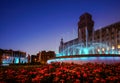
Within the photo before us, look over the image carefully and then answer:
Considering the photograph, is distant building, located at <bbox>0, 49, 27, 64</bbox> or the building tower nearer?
distant building, located at <bbox>0, 49, 27, 64</bbox>

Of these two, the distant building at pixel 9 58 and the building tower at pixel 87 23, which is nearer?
the distant building at pixel 9 58

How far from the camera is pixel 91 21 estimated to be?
3910 inches

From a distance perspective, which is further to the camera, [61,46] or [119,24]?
[61,46]

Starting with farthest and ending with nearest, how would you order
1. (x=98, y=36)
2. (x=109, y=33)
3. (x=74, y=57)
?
(x=98, y=36)
(x=109, y=33)
(x=74, y=57)

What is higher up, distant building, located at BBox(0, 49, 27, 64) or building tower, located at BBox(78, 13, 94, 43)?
building tower, located at BBox(78, 13, 94, 43)

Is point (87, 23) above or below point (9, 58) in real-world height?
above

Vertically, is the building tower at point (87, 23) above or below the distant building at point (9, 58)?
above

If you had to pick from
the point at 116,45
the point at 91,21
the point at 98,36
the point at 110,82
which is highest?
the point at 91,21

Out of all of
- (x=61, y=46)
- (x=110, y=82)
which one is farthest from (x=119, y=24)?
(x=110, y=82)

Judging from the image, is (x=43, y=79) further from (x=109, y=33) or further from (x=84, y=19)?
(x=84, y=19)

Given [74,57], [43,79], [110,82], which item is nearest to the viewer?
[110,82]

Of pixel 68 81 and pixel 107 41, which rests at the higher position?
pixel 107 41

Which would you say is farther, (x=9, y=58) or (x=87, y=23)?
(x=87, y=23)

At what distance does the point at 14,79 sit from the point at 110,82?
3.59m
